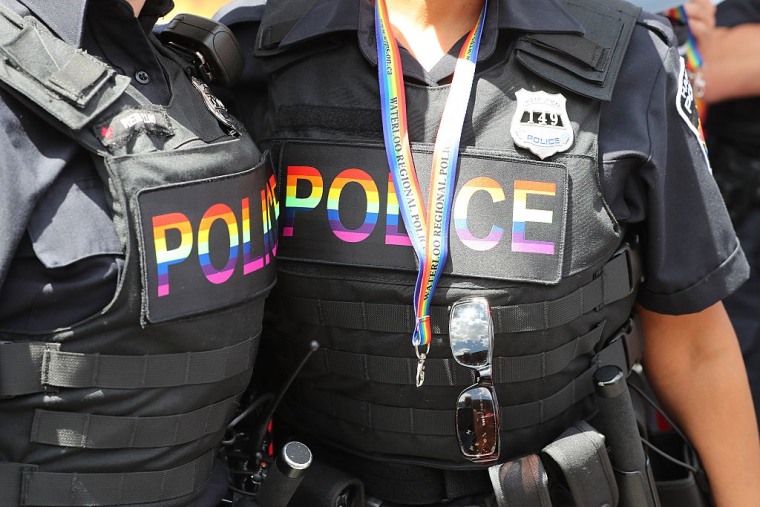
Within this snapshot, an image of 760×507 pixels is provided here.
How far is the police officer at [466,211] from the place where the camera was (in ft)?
5.41

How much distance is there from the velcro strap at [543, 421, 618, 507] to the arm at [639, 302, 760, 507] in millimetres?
295

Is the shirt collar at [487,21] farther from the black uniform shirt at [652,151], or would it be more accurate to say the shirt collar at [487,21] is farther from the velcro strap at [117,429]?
the velcro strap at [117,429]

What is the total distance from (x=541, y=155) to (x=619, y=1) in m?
0.39

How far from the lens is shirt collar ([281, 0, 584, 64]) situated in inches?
67.3

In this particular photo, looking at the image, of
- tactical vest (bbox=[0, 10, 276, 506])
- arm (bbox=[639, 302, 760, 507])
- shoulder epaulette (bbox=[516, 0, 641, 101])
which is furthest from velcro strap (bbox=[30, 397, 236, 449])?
arm (bbox=[639, 302, 760, 507])

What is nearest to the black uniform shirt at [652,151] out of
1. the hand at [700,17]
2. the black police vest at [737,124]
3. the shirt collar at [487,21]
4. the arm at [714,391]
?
the shirt collar at [487,21]

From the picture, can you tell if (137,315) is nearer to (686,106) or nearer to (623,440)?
(623,440)

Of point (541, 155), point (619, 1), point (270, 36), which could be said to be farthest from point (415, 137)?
point (619, 1)

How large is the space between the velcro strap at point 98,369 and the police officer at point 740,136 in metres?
1.77

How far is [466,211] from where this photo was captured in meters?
1.65

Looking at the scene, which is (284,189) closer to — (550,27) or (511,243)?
(511,243)

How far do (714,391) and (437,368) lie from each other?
24.4 inches

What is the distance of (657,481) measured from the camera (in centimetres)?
201

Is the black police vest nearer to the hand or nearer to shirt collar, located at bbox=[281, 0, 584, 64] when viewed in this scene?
the hand
